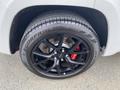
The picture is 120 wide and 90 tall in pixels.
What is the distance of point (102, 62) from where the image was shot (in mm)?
2420

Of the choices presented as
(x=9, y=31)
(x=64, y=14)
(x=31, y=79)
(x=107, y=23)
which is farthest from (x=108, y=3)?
(x=31, y=79)

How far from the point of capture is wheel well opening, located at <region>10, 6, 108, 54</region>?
1.75 meters

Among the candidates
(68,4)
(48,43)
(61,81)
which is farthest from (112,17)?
(61,81)

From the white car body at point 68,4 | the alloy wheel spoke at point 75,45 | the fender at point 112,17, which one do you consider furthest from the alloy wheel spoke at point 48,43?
the fender at point 112,17

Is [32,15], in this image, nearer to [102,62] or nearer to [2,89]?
[2,89]

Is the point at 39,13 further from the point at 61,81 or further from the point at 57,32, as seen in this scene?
the point at 61,81

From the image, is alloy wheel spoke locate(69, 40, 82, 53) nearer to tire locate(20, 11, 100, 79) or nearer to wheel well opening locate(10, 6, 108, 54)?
tire locate(20, 11, 100, 79)

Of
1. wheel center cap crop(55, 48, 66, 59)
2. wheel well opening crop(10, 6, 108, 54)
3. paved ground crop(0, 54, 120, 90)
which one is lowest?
paved ground crop(0, 54, 120, 90)

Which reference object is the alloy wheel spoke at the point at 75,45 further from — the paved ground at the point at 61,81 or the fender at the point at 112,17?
the paved ground at the point at 61,81

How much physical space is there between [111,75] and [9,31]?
1111 mm

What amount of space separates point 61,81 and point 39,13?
0.73m

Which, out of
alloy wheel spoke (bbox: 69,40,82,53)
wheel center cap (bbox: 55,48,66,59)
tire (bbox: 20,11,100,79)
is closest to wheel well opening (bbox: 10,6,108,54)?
tire (bbox: 20,11,100,79)

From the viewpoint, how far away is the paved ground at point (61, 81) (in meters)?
2.19

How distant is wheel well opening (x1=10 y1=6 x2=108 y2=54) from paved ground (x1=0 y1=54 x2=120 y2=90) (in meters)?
0.36
